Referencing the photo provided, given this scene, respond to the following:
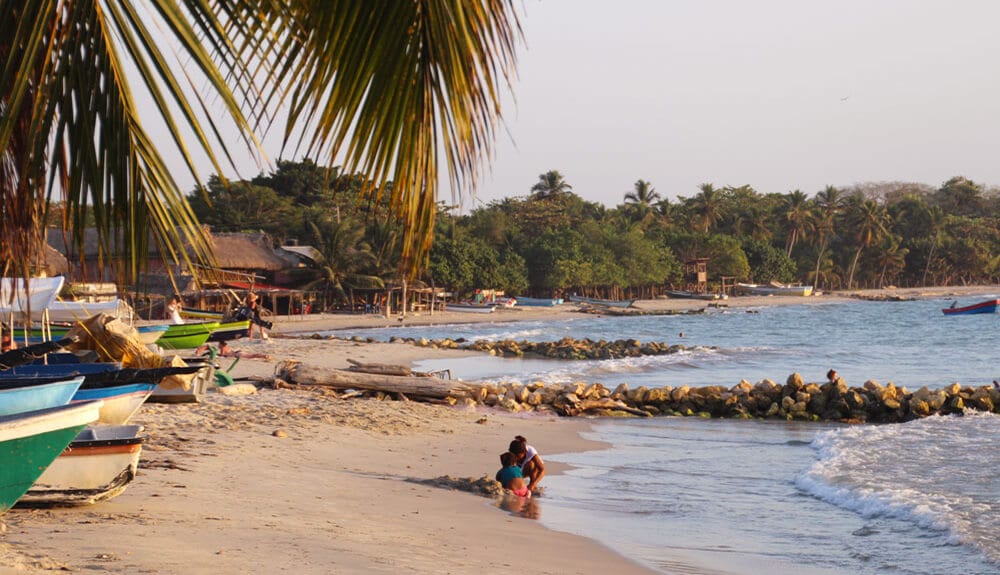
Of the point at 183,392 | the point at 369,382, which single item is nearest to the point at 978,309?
Result: the point at 369,382

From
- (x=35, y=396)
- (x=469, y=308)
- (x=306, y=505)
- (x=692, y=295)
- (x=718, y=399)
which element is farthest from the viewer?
(x=692, y=295)

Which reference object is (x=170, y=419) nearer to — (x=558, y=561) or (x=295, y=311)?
(x=558, y=561)

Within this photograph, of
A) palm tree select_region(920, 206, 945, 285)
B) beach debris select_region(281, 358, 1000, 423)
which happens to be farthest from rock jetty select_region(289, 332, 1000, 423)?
palm tree select_region(920, 206, 945, 285)

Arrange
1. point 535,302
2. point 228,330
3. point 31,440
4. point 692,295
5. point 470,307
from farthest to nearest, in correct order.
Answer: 1. point 692,295
2. point 535,302
3. point 470,307
4. point 228,330
5. point 31,440

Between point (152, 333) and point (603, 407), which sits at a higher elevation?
point (152, 333)

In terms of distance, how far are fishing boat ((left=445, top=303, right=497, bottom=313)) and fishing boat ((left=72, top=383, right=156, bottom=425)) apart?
5671cm

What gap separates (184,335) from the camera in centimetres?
2384

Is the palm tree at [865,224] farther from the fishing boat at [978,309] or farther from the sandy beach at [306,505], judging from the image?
the sandy beach at [306,505]

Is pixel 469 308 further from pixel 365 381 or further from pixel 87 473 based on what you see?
pixel 87 473

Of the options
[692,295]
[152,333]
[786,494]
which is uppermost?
[692,295]

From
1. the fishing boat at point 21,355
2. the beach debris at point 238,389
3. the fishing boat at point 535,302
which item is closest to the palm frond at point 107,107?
the fishing boat at point 21,355

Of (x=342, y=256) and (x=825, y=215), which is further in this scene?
(x=825, y=215)

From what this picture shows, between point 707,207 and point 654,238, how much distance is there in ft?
46.9

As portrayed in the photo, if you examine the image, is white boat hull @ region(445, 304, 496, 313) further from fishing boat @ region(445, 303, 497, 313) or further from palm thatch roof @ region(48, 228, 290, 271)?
palm thatch roof @ region(48, 228, 290, 271)
